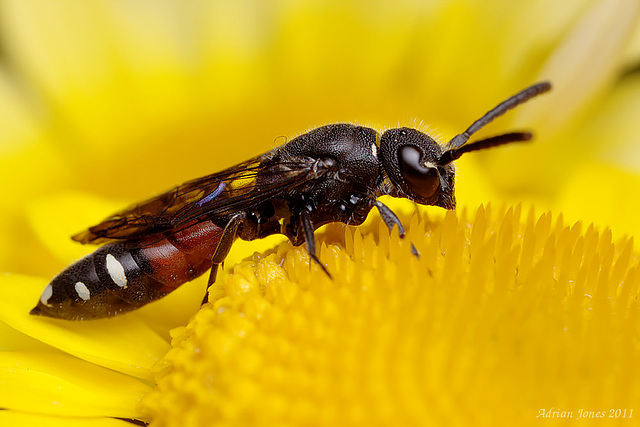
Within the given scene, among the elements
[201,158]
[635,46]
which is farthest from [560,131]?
[201,158]

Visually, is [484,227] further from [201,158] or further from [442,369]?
[201,158]

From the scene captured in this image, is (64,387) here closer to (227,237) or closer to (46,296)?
(46,296)

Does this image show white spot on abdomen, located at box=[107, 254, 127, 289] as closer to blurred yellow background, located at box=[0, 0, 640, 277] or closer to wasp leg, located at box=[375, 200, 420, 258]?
wasp leg, located at box=[375, 200, 420, 258]

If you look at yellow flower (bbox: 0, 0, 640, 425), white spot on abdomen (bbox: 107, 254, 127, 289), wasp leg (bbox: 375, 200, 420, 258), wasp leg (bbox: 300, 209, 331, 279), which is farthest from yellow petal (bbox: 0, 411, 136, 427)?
wasp leg (bbox: 375, 200, 420, 258)

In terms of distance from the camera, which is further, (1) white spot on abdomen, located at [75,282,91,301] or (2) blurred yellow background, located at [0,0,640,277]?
(2) blurred yellow background, located at [0,0,640,277]


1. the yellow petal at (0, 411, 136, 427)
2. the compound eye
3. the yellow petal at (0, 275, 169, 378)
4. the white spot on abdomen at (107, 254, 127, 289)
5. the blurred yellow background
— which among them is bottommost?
the yellow petal at (0, 411, 136, 427)

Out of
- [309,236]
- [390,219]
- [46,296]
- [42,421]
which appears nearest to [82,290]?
[46,296]
